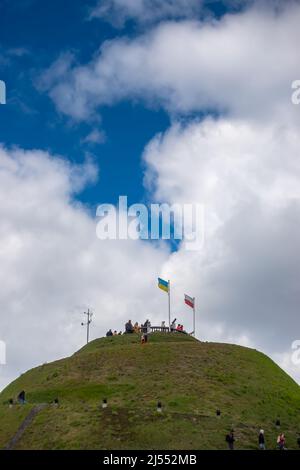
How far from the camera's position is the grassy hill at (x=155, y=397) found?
55375mm

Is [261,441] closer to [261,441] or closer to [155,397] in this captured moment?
[261,441]

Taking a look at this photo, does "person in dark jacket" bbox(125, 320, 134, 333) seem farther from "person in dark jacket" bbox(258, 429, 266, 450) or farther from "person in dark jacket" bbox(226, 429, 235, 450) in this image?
"person in dark jacket" bbox(226, 429, 235, 450)

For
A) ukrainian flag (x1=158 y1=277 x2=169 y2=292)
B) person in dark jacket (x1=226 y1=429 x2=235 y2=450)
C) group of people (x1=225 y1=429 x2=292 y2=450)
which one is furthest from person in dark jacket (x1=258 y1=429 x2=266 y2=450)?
ukrainian flag (x1=158 y1=277 x2=169 y2=292)

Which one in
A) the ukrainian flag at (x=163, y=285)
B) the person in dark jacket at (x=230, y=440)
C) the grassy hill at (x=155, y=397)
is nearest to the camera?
the person in dark jacket at (x=230, y=440)

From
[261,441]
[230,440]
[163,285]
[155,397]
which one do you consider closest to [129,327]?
[163,285]

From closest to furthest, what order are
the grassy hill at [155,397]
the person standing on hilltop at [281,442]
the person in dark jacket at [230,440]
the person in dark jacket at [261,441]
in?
the person in dark jacket at [230,440] < the person in dark jacket at [261,441] < the person standing on hilltop at [281,442] < the grassy hill at [155,397]

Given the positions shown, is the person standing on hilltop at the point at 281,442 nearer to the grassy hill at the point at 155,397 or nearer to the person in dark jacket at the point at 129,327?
the grassy hill at the point at 155,397

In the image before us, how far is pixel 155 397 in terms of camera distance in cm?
6456

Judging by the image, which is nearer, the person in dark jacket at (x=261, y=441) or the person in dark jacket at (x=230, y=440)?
the person in dark jacket at (x=230, y=440)

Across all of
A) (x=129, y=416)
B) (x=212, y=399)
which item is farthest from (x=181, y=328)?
(x=129, y=416)

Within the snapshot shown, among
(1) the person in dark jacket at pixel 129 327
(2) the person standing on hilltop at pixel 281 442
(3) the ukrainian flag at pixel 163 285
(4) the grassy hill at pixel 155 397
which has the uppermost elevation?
(3) the ukrainian flag at pixel 163 285

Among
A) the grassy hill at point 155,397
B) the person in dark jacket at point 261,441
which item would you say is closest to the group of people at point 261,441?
the person in dark jacket at point 261,441

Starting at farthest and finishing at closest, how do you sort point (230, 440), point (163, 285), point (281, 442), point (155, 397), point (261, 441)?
1. point (163, 285)
2. point (155, 397)
3. point (281, 442)
4. point (261, 441)
5. point (230, 440)
